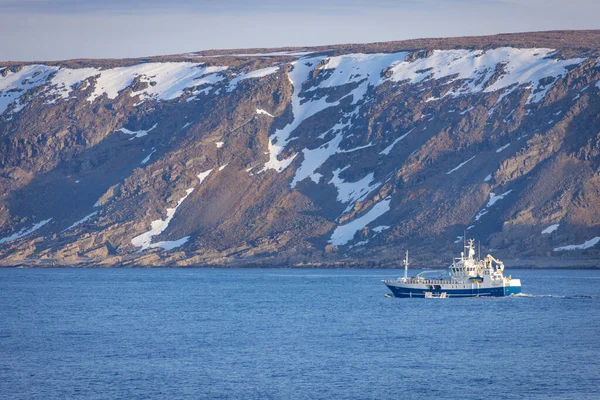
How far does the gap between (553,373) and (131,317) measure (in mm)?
44925

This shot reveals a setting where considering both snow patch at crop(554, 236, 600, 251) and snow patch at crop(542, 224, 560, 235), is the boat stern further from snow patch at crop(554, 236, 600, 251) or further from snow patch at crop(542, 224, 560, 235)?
snow patch at crop(542, 224, 560, 235)

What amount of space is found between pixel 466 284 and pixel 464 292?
3.15 feet

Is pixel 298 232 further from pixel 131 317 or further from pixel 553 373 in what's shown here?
pixel 553 373

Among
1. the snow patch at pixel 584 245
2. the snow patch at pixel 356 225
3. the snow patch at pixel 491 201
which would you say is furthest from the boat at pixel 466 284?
the snow patch at pixel 356 225

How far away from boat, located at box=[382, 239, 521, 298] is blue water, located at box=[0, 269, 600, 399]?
150 cm

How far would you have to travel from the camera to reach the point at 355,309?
4269 inches

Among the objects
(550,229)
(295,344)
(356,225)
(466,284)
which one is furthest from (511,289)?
(356,225)

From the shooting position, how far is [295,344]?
80.8 meters

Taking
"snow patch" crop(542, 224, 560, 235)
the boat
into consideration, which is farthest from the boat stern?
"snow patch" crop(542, 224, 560, 235)

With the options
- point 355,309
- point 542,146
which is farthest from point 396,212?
point 355,309

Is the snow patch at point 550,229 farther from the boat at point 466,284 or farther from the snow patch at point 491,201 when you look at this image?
the boat at point 466,284

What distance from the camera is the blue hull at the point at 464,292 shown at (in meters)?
120

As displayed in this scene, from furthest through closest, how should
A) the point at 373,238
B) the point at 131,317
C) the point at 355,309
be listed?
the point at 373,238 < the point at 355,309 < the point at 131,317

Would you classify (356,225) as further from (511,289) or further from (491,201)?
(511,289)
